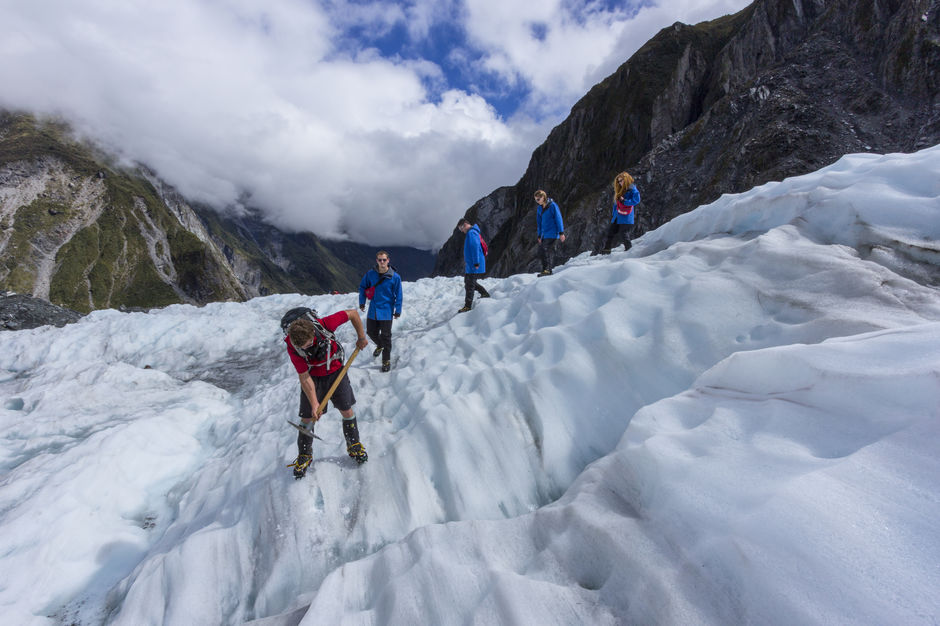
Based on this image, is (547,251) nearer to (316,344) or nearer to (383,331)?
(383,331)

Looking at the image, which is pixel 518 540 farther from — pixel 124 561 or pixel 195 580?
pixel 124 561

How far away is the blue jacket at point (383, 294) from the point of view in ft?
25.9

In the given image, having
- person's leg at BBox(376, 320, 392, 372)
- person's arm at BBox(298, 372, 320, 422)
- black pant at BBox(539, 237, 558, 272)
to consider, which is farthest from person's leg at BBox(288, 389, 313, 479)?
black pant at BBox(539, 237, 558, 272)

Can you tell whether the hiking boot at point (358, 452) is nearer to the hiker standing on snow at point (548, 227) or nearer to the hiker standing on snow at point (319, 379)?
the hiker standing on snow at point (319, 379)

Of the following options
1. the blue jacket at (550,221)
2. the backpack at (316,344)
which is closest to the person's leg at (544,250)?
the blue jacket at (550,221)

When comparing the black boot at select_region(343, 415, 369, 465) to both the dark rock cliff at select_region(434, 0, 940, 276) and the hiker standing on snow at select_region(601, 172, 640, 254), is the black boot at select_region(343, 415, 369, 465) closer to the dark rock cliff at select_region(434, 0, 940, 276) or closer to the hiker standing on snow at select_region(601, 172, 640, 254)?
the hiker standing on snow at select_region(601, 172, 640, 254)

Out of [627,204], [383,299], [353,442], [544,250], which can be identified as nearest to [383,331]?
[383,299]

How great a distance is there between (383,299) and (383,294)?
12 cm

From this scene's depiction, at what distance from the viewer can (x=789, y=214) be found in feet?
19.7

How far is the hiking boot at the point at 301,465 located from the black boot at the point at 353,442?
54cm

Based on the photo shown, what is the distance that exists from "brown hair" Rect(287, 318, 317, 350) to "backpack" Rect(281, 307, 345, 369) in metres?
0.09

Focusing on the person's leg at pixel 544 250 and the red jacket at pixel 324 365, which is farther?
the person's leg at pixel 544 250

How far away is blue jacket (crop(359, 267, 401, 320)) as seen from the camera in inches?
311

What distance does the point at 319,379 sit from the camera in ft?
16.5
